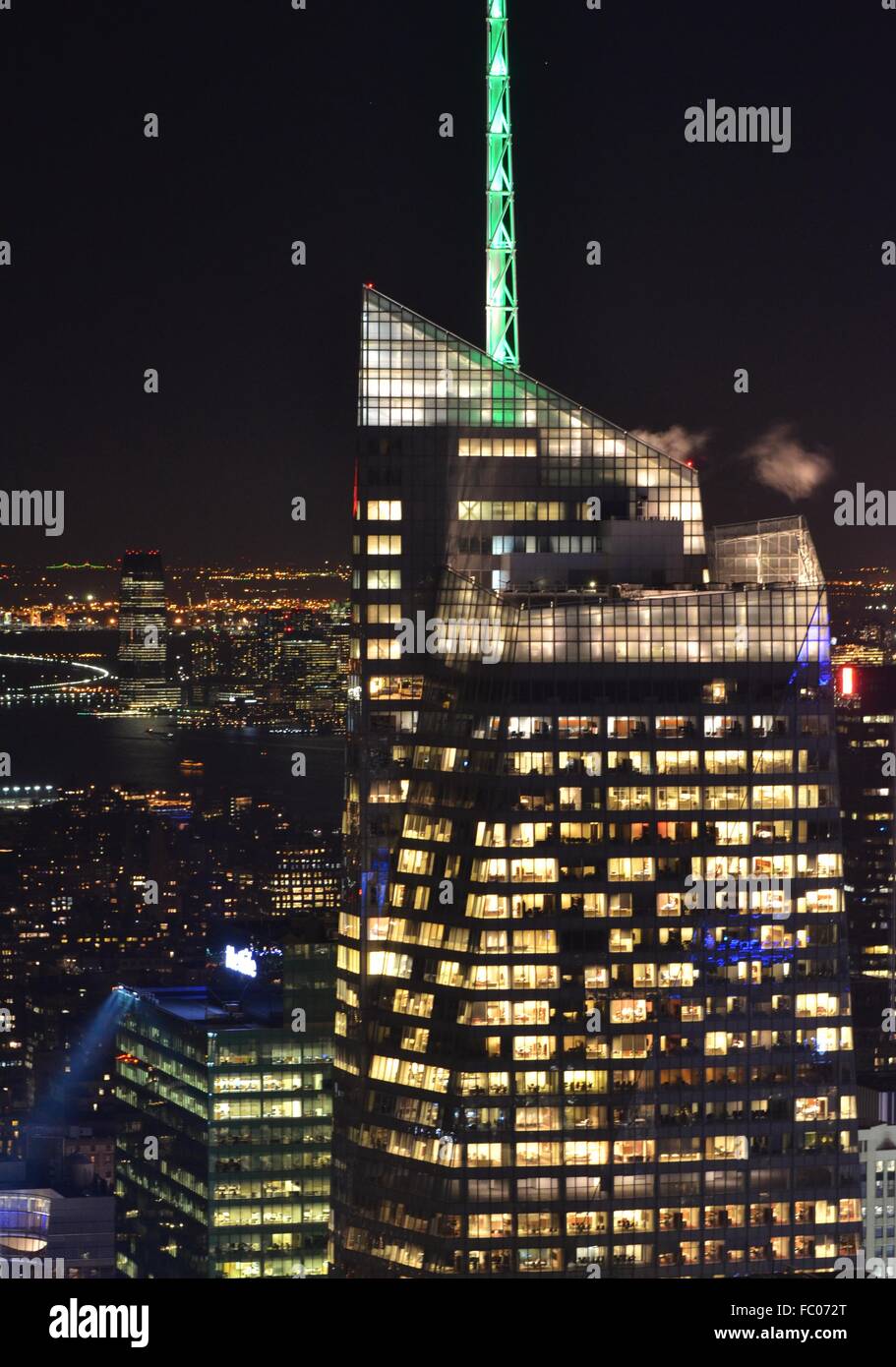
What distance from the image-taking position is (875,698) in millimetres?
142250

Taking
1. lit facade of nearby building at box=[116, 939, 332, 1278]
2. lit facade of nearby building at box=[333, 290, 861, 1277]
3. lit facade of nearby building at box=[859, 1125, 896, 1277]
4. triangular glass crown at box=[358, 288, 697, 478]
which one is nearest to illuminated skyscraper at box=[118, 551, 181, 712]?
lit facade of nearby building at box=[116, 939, 332, 1278]

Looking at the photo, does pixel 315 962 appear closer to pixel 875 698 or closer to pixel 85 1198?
pixel 85 1198

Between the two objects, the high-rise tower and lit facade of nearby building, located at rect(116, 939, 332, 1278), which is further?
lit facade of nearby building, located at rect(116, 939, 332, 1278)

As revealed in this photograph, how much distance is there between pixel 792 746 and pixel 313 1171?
98.8 feet

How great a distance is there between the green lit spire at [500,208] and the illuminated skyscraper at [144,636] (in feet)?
255

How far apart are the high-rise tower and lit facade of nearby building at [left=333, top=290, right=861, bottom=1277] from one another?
2.9 inches

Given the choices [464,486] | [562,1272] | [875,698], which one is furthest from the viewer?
[875,698]

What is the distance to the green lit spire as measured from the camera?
244 ft

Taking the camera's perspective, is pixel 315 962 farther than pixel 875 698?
No

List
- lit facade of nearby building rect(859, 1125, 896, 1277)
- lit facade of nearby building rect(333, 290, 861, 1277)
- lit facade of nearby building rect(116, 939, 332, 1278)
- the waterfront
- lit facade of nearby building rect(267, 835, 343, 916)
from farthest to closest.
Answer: the waterfront
lit facade of nearby building rect(267, 835, 343, 916)
lit facade of nearby building rect(116, 939, 332, 1278)
lit facade of nearby building rect(859, 1125, 896, 1277)
lit facade of nearby building rect(333, 290, 861, 1277)

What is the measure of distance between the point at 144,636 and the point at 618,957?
95.0 meters

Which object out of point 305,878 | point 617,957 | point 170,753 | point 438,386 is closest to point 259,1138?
point 617,957

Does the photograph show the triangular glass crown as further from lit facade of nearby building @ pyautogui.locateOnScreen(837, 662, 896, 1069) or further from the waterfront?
the waterfront
